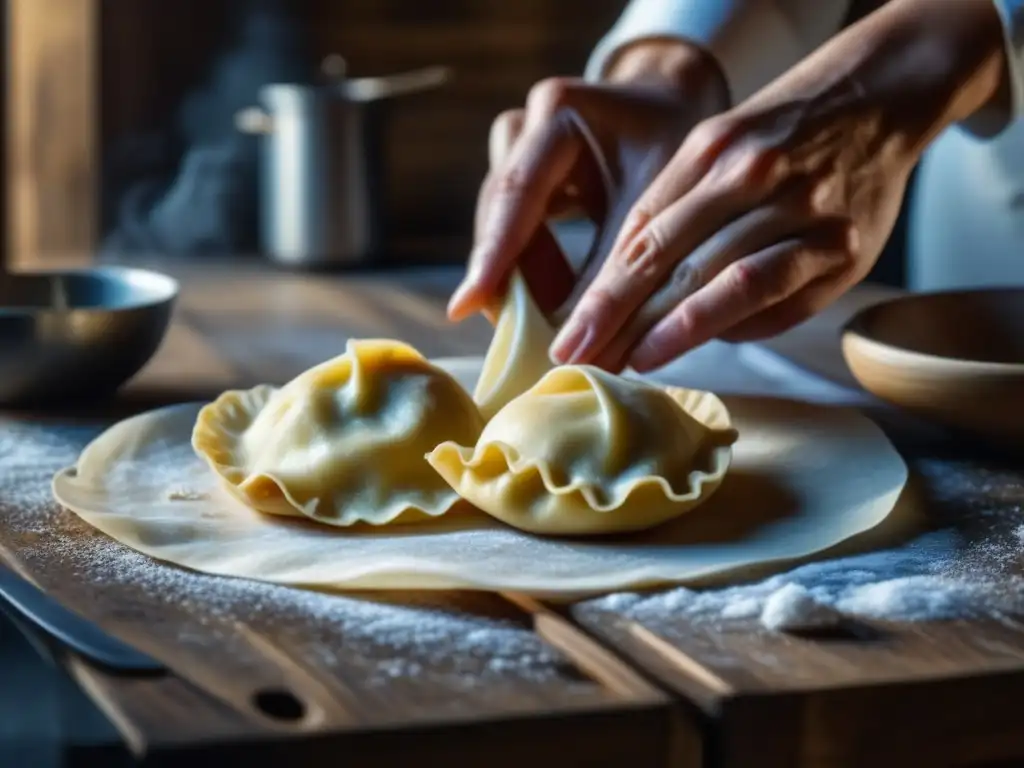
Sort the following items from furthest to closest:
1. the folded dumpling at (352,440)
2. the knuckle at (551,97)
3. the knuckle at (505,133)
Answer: the knuckle at (505,133) < the knuckle at (551,97) < the folded dumpling at (352,440)

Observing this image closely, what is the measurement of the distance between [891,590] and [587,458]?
26 cm

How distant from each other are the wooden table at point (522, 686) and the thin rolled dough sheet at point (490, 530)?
0.03 m

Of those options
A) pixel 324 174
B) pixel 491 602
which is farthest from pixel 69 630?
pixel 324 174

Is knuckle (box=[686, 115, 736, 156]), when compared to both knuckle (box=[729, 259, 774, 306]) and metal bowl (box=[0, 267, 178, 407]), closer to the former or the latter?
knuckle (box=[729, 259, 774, 306])

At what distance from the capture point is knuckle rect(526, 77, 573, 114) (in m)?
1.54

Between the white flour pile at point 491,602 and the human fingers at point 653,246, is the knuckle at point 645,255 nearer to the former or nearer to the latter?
the human fingers at point 653,246

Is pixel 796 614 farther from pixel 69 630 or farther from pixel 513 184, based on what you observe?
pixel 513 184

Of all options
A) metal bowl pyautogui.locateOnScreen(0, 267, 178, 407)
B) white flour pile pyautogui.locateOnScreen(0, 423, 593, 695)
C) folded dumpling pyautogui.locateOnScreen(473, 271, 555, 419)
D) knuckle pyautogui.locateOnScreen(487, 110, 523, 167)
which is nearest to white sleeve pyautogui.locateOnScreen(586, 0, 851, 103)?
knuckle pyautogui.locateOnScreen(487, 110, 523, 167)

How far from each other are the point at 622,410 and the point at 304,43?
7.28 ft

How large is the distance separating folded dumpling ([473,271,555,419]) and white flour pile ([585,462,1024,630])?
1.24ft

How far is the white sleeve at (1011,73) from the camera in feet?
4.79

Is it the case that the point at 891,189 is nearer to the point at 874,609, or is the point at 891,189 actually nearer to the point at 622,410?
the point at 622,410

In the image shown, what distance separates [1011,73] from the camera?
1527 mm

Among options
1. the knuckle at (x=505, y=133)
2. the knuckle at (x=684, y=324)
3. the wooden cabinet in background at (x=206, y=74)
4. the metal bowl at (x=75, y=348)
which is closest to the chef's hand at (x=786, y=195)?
the knuckle at (x=684, y=324)
